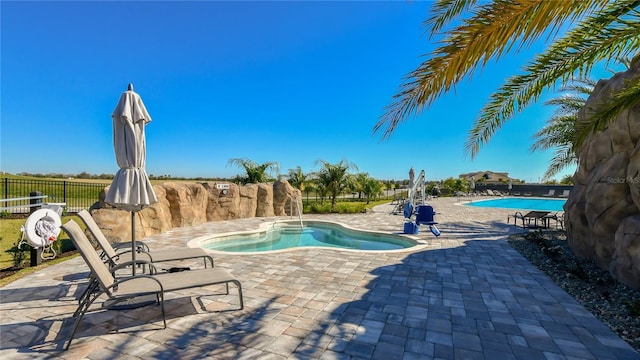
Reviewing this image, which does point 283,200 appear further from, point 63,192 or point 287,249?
→ point 63,192

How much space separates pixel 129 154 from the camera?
14.0ft

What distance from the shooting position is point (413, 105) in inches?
138

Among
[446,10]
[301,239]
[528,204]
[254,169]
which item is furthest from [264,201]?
[528,204]

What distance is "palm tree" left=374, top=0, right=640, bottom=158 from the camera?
8.41 feet

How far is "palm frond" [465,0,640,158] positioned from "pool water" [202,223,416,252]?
521 cm

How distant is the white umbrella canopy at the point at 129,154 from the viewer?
411cm

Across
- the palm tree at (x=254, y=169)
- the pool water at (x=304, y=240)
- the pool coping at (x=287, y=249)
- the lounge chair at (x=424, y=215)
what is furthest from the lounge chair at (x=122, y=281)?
the palm tree at (x=254, y=169)

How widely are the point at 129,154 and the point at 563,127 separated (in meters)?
13.4

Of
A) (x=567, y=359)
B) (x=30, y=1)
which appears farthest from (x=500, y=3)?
(x=30, y=1)

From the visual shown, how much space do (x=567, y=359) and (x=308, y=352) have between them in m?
2.50

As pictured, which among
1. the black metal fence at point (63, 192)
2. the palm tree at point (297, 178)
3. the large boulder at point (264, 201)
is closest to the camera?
the black metal fence at point (63, 192)

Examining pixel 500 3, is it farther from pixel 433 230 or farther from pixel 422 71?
pixel 433 230

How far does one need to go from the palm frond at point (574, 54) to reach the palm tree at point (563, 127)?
702cm

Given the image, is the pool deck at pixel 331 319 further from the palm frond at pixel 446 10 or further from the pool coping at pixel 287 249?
the palm frond at pixel 446 10
